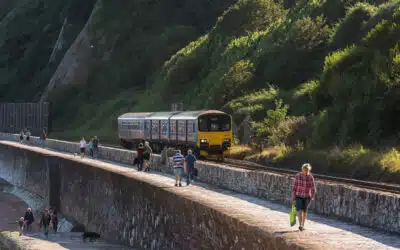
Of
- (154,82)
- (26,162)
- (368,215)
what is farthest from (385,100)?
(154,82)

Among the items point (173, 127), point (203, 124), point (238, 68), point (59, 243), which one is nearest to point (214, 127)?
point (203, 124)

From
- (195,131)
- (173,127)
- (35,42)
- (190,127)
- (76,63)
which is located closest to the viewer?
(195,131)

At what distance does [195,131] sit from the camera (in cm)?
4103

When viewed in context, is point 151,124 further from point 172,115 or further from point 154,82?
point 154,82

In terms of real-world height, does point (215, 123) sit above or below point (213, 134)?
above

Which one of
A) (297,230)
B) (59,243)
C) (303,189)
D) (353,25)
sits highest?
(353,25)

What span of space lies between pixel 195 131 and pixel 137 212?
46.7ft

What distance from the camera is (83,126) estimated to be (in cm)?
8688

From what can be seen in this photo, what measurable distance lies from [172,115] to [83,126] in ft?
141

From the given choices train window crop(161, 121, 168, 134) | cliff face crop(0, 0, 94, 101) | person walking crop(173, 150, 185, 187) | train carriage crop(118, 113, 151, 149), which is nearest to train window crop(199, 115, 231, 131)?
train window crop(161, 121, 168, 134)

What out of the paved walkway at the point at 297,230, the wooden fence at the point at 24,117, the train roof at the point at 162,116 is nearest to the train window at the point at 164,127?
the train roof at the point at 162,116

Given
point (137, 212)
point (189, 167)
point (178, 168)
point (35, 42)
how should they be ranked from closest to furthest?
1. point (178, 168)
2. point (137, 212)
3. point (189, 167)
4. point (35, 42)

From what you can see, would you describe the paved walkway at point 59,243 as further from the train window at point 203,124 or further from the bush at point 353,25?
the bush at point 353,25

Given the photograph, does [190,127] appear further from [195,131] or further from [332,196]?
[332,196]
